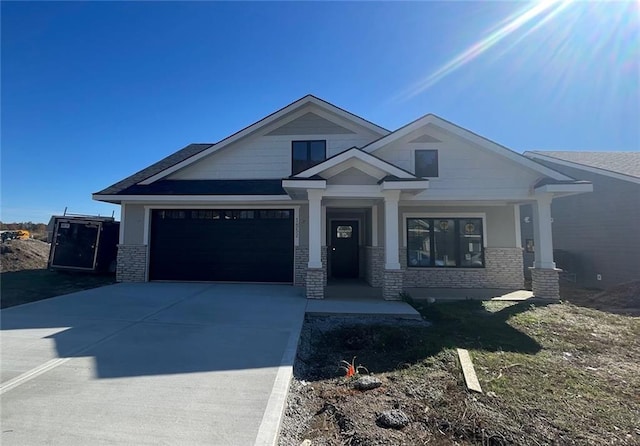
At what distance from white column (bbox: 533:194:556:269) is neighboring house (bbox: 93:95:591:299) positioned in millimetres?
31

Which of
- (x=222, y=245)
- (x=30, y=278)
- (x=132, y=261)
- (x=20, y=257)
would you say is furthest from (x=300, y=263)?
(x=20, y=257)

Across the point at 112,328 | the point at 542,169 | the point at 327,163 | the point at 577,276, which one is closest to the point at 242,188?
the point at 327,163

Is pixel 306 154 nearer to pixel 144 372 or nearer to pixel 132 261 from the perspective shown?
pixel 132 261

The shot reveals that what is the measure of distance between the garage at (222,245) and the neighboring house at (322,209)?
0.04 m

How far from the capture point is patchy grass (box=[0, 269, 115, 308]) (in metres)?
8.50

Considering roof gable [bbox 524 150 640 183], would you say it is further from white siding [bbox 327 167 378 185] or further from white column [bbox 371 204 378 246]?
white siding [bbox 327 167 378 185]

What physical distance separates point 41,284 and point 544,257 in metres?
15.9

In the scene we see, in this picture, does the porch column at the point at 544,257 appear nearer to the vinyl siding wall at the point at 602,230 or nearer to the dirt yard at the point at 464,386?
the dirt yard at the point at 464,386

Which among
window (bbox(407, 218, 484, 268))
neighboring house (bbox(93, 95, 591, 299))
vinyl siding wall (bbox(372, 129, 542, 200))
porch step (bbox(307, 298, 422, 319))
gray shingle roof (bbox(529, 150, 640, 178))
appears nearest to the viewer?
porch step (bbox(307, 298, 422, 319))

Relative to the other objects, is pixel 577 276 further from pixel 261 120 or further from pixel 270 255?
pixel 261 120

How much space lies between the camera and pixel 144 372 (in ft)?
13.5

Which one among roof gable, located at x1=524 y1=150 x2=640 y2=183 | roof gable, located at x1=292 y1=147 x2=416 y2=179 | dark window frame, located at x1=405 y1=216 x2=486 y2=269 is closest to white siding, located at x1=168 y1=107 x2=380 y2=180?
roof gable, located at x1=292 y1=147 x2=416 y2=179

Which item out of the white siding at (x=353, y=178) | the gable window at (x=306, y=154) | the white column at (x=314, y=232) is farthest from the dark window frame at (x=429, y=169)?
the white column at (x=314, y=232)

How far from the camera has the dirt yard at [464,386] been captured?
3094 mm
